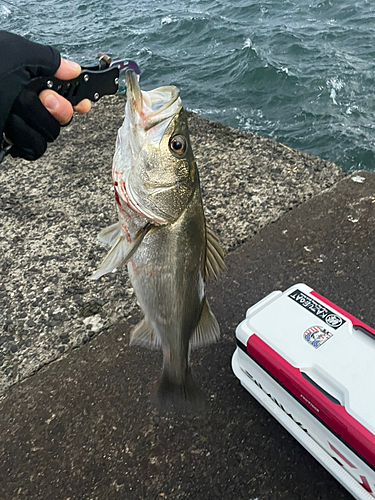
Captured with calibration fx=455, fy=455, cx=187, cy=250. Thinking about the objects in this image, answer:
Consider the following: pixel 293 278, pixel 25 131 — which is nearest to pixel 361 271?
pixel 293 278

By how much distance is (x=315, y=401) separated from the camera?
2.10 m

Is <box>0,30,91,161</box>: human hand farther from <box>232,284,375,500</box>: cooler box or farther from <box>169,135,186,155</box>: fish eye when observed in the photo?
<box>232,284,375,500</box>: cooler box

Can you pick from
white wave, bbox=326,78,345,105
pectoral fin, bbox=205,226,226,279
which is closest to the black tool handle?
pectoral fin, bbox=205,226,226,279

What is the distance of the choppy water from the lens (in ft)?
27.8

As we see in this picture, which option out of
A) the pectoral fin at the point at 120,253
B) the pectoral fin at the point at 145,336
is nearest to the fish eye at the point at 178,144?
the pectoral fin at the point at 120,253

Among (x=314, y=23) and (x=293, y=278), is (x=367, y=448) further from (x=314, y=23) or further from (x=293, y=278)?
(x=314, y=23)

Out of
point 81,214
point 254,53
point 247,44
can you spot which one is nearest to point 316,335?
point 81,214

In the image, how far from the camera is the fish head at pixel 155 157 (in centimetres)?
185

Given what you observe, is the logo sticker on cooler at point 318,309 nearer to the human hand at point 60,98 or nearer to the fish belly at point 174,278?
the fish belly at point 174,278

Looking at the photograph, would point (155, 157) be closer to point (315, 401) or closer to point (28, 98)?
point (28, 98)

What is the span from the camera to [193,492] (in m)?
2.28

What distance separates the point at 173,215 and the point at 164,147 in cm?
28

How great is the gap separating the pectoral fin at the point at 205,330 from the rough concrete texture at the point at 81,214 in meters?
1.09

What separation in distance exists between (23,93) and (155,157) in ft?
2.27
